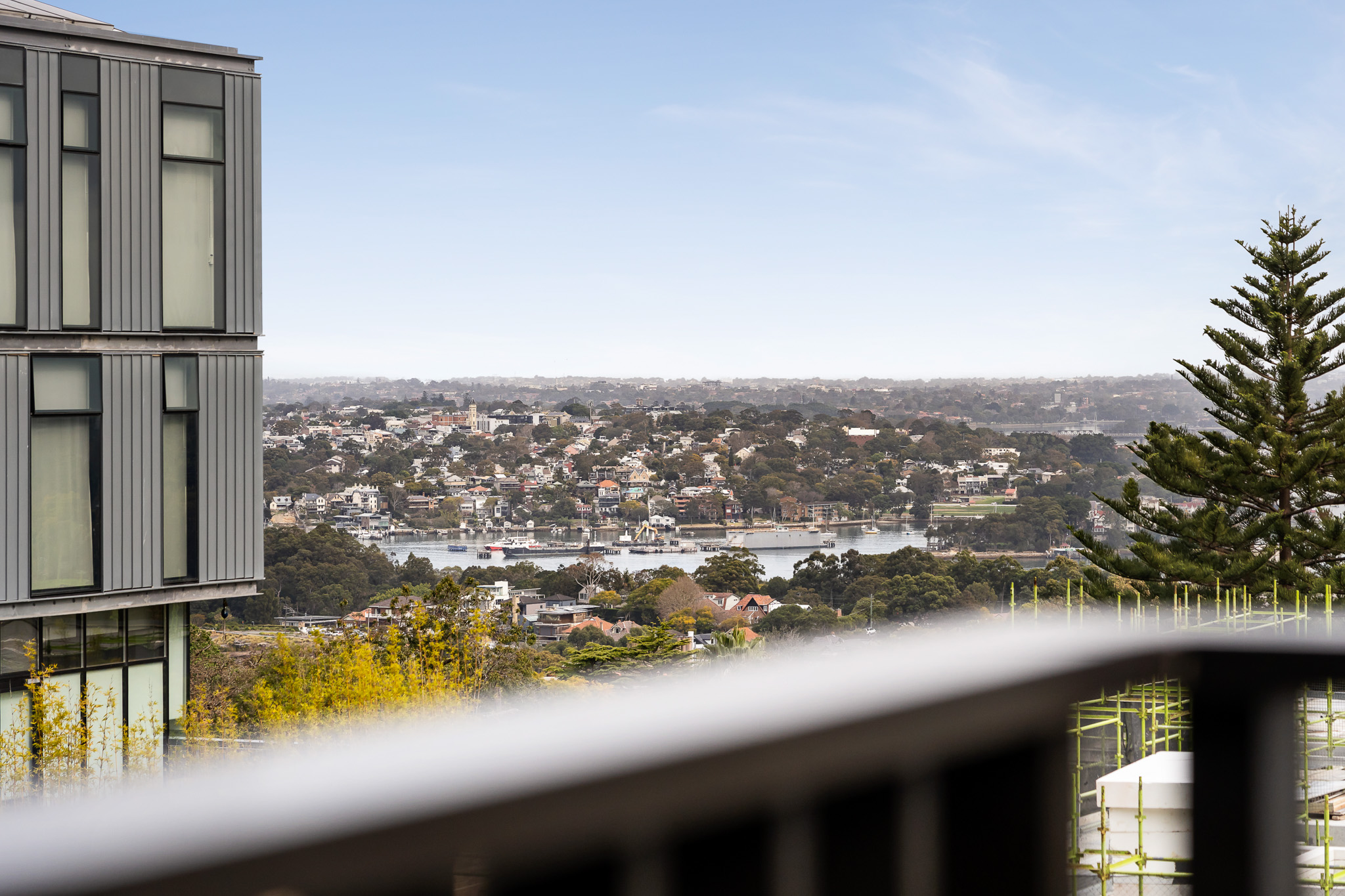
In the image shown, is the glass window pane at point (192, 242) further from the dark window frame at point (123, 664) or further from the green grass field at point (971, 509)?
the green grass field at point (971, 509)

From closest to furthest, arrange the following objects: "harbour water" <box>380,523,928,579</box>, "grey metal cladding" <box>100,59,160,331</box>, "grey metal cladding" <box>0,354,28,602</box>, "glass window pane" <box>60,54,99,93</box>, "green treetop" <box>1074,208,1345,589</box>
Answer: "grey metal cladding" <box>0,354,28,602</box> < "glass window pane" <box>60,54,99,93</box> < "grey metal cladding" <box>100,59,160,331</box> < "green treetop" <box>1074,208,1345,589</box> < "harbour water" <box>380,523,928,579</box>

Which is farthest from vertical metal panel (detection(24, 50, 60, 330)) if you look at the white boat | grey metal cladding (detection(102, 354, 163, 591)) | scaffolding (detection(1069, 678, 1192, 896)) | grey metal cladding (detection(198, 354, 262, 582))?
the white boat

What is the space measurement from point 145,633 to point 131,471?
4.82 ft

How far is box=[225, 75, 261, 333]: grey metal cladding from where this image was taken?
1115 cm

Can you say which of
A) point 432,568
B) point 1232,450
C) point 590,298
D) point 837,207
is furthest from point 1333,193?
point 590,298

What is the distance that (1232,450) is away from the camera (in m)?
23.5

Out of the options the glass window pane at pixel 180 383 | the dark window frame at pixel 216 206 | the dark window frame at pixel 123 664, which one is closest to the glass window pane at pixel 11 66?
the dark window frame at pixel 216 206

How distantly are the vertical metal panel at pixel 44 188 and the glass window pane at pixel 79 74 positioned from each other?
1.8 inches

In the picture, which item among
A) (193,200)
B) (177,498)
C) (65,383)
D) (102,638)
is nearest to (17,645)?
(102,638)

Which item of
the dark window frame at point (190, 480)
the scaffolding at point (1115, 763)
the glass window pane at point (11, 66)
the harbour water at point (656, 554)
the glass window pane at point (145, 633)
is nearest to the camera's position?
the scaffolding at point (1115, 763)

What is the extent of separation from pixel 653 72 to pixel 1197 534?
95.5 metres

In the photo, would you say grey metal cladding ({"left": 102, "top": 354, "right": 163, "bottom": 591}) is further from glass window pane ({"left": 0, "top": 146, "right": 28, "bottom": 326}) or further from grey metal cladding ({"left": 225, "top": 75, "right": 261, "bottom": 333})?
grey metal cladding ({"left": 225, "top": 75, "right": 261, "bottom": 333})

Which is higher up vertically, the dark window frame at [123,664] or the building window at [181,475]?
the building window at [181,475]

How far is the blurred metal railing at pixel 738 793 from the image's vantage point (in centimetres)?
51
